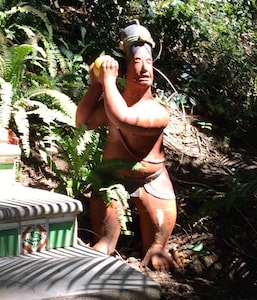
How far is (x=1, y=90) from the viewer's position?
15.4 feet

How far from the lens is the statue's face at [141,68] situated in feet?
12.2

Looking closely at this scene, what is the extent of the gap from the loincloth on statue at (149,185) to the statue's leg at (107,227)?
15 cm

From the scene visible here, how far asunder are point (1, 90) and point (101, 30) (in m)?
2.56

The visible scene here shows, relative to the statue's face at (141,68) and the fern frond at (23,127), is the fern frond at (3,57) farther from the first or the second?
the statue's face at (141,68)

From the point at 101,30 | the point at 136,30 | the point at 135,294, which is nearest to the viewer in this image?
the point at 135,294

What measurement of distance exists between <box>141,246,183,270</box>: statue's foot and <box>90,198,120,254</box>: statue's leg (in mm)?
237

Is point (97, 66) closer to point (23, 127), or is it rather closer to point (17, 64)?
point (23, 127)

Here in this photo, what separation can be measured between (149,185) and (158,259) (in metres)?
0.49

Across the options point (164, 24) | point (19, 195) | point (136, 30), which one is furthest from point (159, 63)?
point (19, 195)

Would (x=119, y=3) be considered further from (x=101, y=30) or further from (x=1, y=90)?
(x=1, y=90)

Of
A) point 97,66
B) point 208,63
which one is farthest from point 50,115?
point 208,63

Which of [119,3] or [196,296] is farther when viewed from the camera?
[119,3]

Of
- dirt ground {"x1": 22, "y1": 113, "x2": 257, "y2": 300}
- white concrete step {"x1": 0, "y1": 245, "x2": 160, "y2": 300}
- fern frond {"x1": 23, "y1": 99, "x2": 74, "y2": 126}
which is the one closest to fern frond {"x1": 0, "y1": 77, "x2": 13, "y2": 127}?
fern frond {"x1": 23, "y1": 99, "x2": 74, "y2": 126}

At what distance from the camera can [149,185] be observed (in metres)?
3.86
